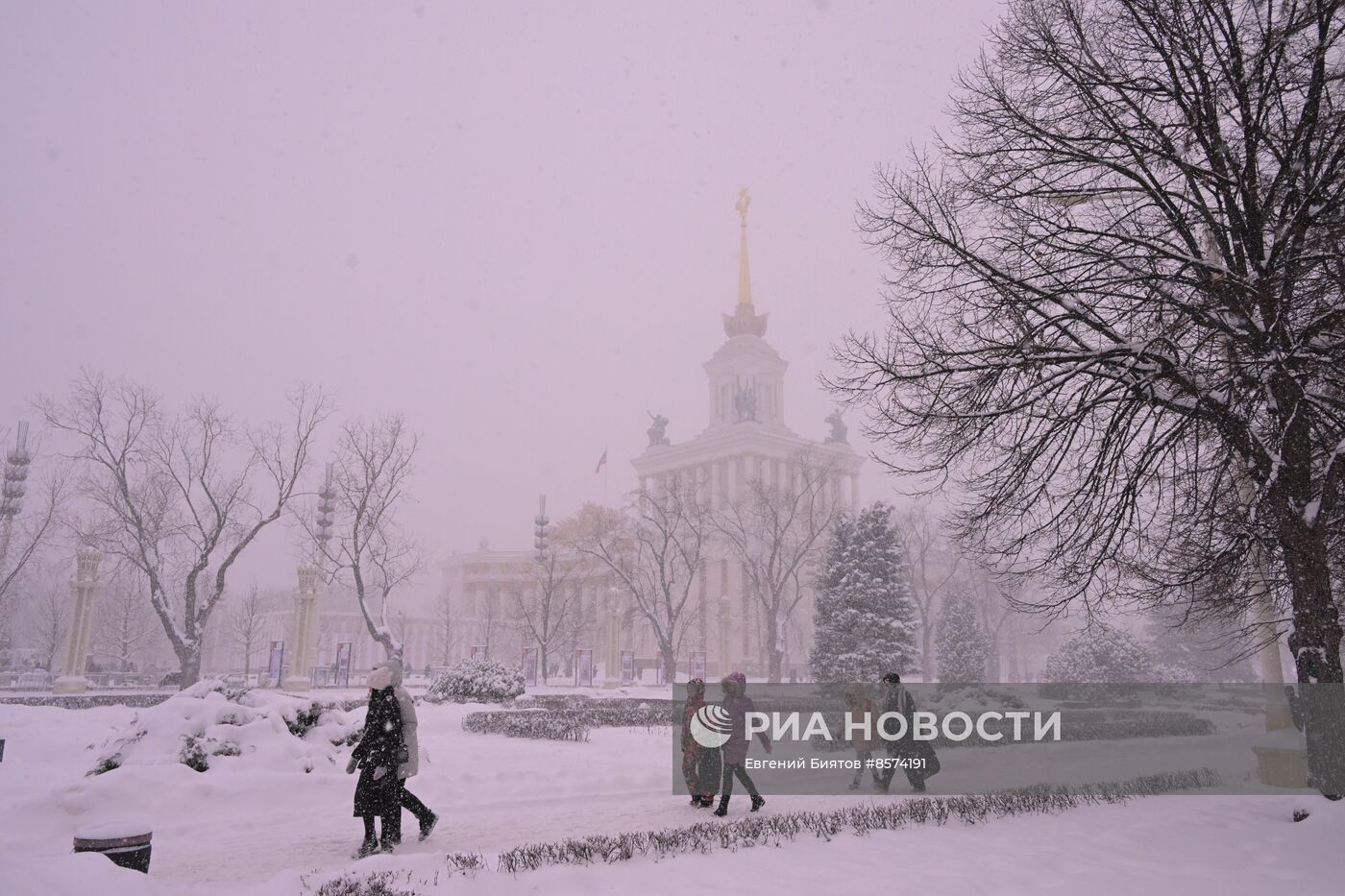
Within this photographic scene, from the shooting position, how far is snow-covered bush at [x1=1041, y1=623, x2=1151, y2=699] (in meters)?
32.8

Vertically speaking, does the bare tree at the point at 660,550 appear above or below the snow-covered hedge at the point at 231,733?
above

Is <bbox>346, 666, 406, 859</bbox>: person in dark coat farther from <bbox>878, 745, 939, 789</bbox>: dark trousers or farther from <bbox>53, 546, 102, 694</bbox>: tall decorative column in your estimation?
<bbox>53, 546, 102, 694</bbox>: tall decorative column

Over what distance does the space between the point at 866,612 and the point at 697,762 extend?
21984 mm

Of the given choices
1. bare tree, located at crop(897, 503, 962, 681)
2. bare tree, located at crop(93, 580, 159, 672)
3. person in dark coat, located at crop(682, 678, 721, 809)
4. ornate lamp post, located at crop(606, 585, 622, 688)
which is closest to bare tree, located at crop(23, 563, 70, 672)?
bare tree, located at crop(93, 580, 159, 672)

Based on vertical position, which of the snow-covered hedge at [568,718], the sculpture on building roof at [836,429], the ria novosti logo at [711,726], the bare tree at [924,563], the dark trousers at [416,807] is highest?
the sculpture on building roof at [836,429]

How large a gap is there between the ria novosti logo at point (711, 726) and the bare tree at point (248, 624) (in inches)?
1468

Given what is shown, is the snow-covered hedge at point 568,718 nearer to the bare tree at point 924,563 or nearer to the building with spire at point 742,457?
the bare tree at point 924,563

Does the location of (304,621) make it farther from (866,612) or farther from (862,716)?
(862,716)

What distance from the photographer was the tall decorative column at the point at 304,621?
3073 cm

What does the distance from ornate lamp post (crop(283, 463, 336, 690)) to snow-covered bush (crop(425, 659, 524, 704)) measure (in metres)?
8.08

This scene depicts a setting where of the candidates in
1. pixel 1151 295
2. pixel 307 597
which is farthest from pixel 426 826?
pixel 307 597

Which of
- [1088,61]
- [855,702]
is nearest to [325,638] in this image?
[855,702]

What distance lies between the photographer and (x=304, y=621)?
3183 centimetres

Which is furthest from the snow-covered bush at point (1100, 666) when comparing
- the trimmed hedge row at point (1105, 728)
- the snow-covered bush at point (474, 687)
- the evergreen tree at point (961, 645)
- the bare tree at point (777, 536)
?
the snow-covered bush at point (474, 687)
